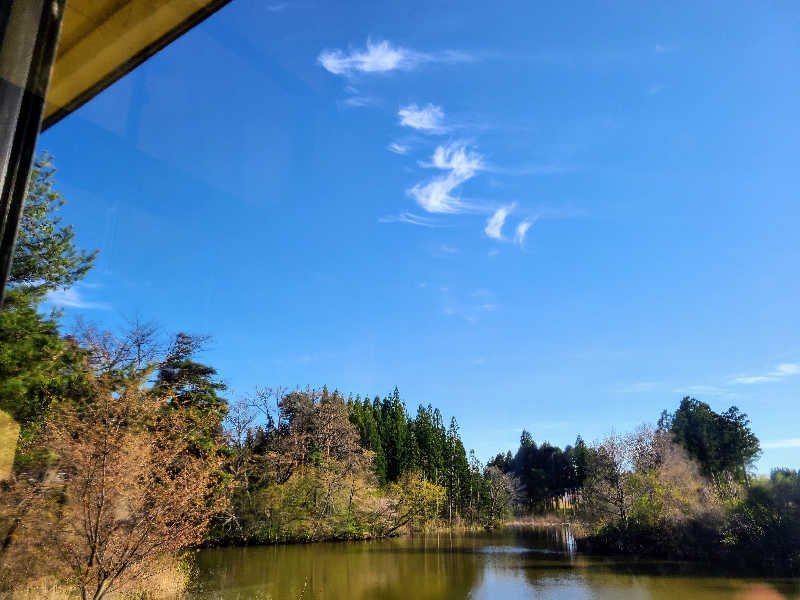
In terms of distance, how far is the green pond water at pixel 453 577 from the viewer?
7738 millimetres

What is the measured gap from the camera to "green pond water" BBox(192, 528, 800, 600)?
774 cm

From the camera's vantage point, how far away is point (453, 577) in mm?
9500

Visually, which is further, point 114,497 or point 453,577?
point 453,577

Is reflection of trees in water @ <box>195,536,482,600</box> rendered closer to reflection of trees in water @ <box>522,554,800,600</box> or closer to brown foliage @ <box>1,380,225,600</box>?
reflection of trees in water @ <box>522,554,800,600</box>

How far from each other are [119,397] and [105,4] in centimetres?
465

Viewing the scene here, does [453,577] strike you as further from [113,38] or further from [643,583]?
[113,38]

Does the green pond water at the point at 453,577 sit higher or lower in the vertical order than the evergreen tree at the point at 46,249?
lower

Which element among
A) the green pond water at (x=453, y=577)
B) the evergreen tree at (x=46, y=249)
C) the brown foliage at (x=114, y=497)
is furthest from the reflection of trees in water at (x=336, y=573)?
the evergreen tree at (x=46, y=249)

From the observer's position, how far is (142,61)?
82cm

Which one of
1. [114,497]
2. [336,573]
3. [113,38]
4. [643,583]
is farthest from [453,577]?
[113,38]

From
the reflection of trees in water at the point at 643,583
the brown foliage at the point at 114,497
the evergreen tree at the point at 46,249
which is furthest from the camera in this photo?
the reflection of trees in water at the point at 643,583

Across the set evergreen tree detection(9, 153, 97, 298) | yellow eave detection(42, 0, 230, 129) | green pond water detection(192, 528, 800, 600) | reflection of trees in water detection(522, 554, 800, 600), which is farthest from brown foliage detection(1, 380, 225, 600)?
reflection of trees in water detection(522, 554, 800, 600)

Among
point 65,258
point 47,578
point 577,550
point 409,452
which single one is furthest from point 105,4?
point 409,452

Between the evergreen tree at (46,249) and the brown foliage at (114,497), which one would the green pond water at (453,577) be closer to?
the brown foliage at (114,497)
